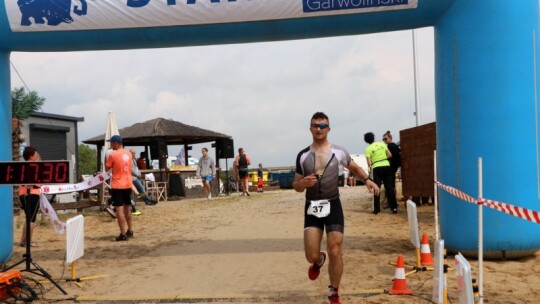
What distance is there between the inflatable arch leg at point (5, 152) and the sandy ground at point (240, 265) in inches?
17.6

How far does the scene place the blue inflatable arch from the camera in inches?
262

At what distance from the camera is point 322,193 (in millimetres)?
5254

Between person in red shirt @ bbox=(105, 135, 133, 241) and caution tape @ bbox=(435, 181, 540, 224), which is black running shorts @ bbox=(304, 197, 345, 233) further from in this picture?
person in red shirt @ bbox=(105, 135, 133, 241)

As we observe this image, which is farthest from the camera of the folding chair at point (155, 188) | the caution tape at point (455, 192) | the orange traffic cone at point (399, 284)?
the folding chair at point (155, 188)

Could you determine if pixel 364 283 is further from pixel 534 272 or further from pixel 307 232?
pixel 534 272

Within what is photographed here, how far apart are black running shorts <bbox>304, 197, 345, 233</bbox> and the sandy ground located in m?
0.76

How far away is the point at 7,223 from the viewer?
7641 mm

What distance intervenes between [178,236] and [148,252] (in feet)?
6.00

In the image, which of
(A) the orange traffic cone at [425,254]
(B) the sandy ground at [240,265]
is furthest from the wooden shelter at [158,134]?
(A) the orange traffic cone at [425,254]

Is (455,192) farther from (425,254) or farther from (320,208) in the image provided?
(320,208)

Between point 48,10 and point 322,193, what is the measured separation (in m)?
4.86

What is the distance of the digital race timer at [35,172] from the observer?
604cm

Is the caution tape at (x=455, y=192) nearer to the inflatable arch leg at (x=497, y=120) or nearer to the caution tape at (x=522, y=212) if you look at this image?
the inflatable arch leg at (x=497, y=120)

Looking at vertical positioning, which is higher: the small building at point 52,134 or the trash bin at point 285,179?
the small building at point 52,134
